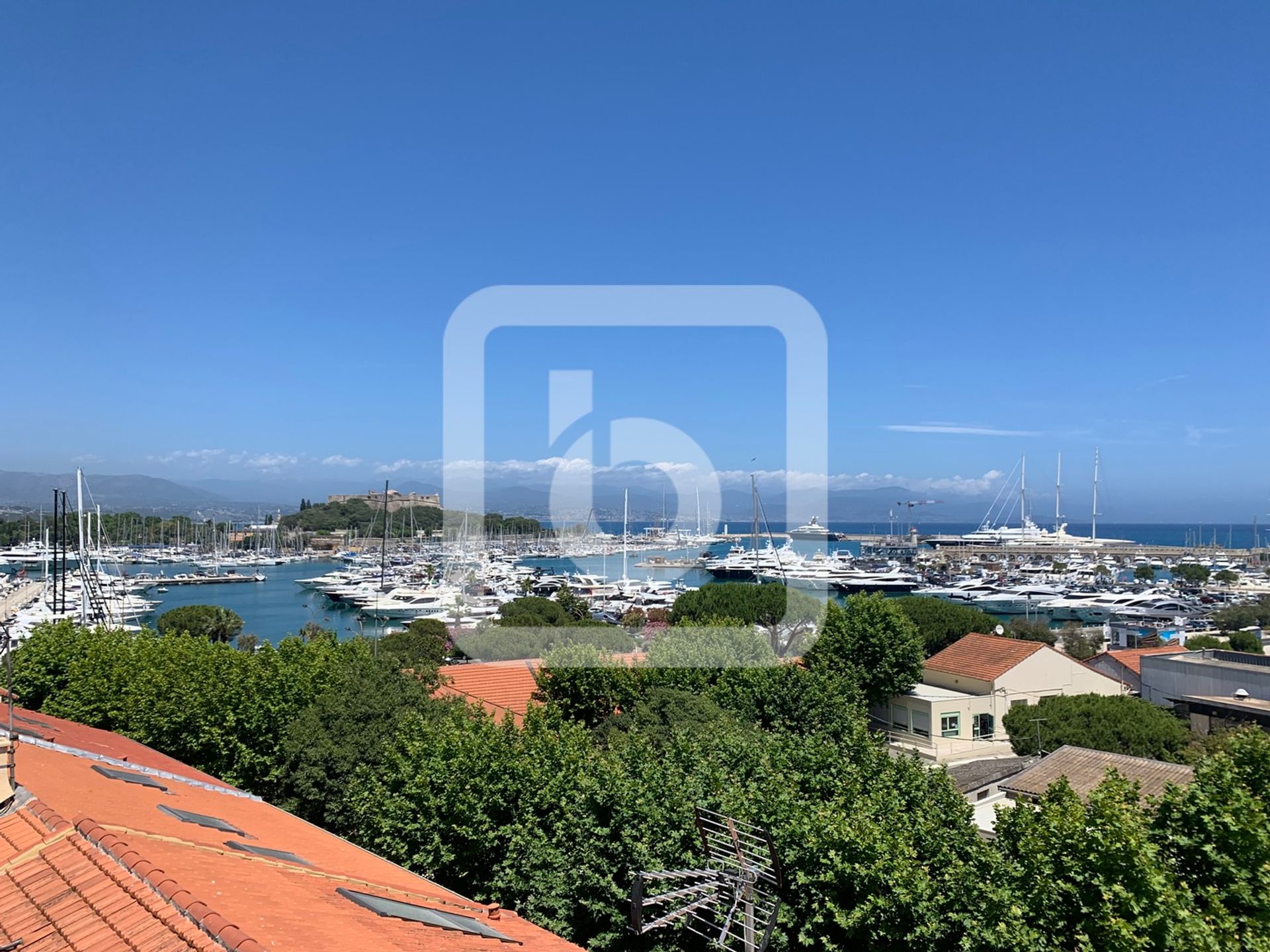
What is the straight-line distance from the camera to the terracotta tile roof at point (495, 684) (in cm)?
1402

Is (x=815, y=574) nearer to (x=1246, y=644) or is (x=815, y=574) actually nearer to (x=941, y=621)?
(x=941, y=621)

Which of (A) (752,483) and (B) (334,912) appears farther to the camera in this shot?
(A) (752,483)

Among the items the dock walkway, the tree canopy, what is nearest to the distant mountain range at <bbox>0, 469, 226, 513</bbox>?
the dock walkway

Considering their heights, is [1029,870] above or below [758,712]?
above

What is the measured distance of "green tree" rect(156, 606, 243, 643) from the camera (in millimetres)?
28594

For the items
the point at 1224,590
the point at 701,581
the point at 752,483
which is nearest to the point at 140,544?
the point at 701,581

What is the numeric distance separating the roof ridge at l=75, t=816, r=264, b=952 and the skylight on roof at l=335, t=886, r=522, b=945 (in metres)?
1.22

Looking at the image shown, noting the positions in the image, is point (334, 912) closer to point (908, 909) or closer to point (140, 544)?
point (908, 909)

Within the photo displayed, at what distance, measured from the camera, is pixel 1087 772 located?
9.87 m

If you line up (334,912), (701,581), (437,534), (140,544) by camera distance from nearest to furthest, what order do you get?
(334,912), (701,581), (437,534), (140,544)

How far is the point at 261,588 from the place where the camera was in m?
54.0

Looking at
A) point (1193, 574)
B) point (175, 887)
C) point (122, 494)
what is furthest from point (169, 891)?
point (122, 494)

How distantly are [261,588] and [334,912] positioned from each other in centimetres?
5629

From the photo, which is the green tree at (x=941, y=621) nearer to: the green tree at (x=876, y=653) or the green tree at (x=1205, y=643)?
the green tree at (x=1205, y=643)
